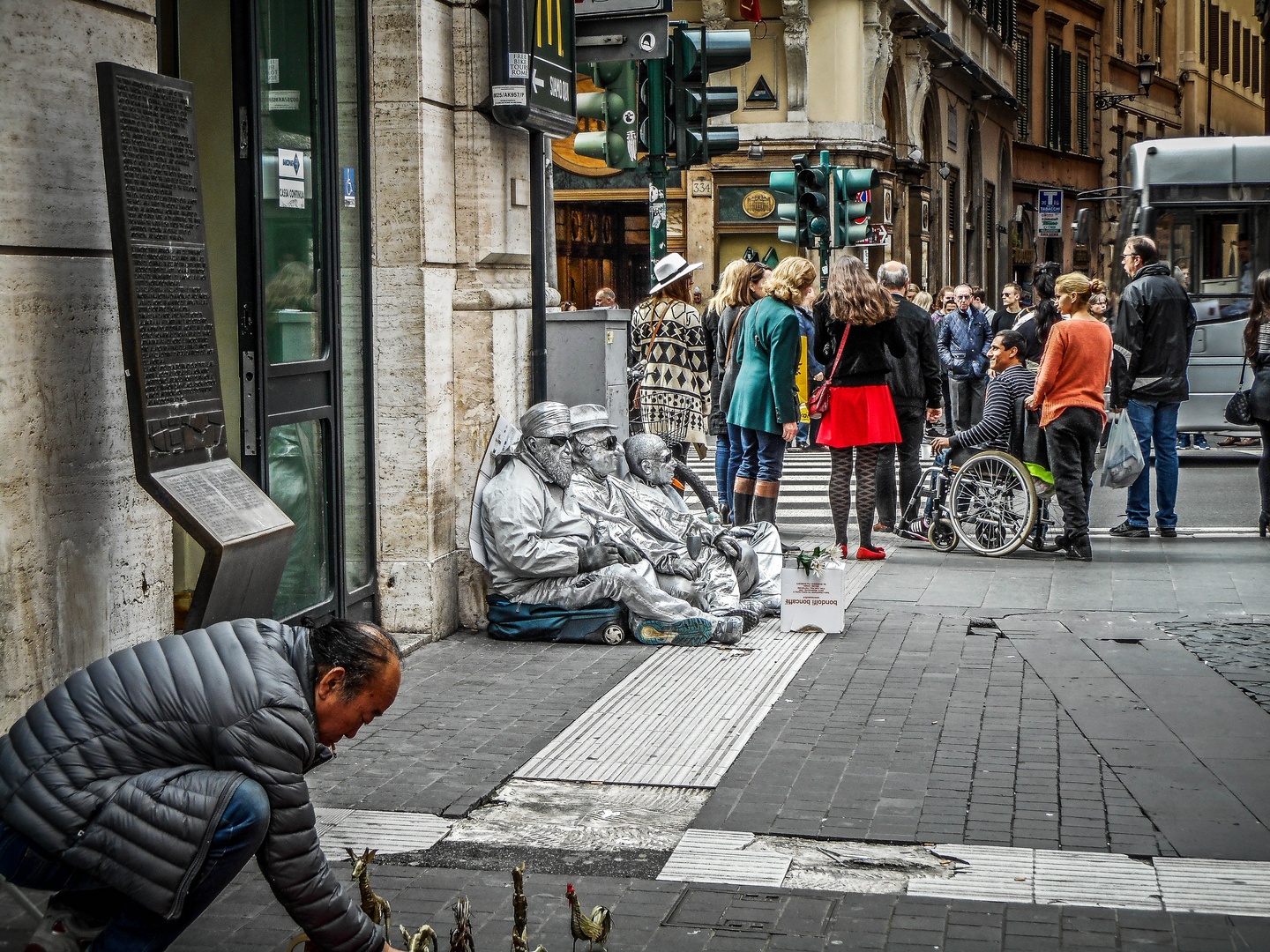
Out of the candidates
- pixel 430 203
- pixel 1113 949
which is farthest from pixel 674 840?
pixel 430 203

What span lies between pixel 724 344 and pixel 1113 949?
363 inches

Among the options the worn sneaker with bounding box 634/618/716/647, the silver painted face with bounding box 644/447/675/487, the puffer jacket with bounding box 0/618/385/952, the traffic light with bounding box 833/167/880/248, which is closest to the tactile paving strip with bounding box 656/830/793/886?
the puffer jacket with bounding box 0/618/385/952

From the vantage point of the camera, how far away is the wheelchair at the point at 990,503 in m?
11.0

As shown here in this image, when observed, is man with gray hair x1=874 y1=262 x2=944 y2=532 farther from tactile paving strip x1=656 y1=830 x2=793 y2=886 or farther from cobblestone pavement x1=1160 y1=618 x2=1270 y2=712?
tactile paving strip x1=656 y1=830 x2=793 y2=886

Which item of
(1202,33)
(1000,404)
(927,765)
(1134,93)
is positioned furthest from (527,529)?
(1202,33)

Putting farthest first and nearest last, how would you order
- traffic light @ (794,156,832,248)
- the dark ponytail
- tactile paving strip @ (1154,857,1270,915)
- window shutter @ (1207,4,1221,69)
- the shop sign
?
window shutter @ (1207,4,1221,69) → the shop sign → traffic light @ (794,156,832,248) → the dark ponytail → tactile paving strip @ (1154,857,1270,915)

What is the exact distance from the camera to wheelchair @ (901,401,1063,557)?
11.0 meters

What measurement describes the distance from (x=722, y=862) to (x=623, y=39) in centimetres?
642

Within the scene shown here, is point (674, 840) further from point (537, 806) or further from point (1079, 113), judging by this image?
point (1079, 113)

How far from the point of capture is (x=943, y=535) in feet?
37.3

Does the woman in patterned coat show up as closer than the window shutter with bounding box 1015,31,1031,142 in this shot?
Yes

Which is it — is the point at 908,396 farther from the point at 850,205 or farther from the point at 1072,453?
the point at 850,205

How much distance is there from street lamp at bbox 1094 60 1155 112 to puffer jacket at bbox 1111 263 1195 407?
38054mm

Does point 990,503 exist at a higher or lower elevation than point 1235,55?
lower
